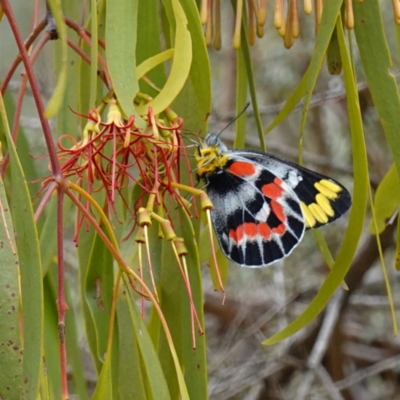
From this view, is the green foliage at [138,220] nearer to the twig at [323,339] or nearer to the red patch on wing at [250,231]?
the red patch on wing at [250,231]

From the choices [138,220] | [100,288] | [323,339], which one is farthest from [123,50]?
[323,339]

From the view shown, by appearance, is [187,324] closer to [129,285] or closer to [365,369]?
[129,285]

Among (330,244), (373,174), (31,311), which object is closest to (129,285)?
(31,311)

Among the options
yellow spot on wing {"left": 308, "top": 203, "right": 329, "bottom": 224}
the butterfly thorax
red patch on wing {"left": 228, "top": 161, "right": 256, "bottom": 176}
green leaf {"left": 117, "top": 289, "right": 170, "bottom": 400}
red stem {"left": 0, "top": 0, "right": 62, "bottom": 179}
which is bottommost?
green leaf {"left": 117, "top": 289, "right": 170, "bottom": 400}

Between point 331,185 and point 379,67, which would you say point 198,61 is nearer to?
point 379,67

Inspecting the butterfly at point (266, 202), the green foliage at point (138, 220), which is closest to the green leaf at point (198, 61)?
the green foliage at point (138, 220)

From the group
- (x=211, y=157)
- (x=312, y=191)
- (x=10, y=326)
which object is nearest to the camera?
(x=10, y=326)

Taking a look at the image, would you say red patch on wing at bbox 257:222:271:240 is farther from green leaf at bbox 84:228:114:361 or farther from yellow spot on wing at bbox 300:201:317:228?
green leaf at bbox 84:228:114:361

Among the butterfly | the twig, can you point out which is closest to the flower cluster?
the butterfly
